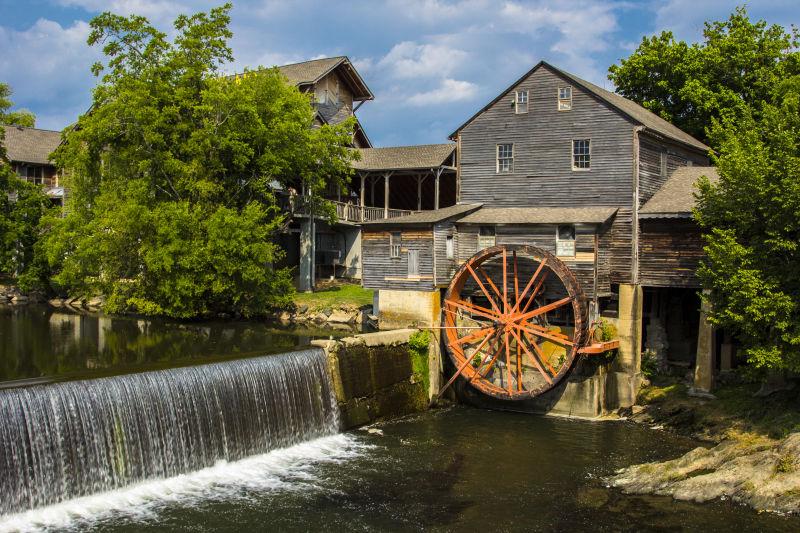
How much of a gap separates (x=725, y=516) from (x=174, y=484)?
11.3 metres

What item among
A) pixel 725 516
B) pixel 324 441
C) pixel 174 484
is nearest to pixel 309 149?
pixel 324 441

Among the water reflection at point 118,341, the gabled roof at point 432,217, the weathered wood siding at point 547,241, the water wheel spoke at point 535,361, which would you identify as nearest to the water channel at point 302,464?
the water reflection at point 118,341

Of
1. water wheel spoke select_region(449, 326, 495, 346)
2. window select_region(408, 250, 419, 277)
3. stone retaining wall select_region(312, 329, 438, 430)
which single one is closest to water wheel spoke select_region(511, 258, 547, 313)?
water wheel spoke select_region(449, 326, 495, 346)

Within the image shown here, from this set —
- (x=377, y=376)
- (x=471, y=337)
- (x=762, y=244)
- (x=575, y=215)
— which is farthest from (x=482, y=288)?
(x=762, y=244)

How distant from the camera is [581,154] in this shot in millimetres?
25797

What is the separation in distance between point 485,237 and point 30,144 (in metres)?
39.0

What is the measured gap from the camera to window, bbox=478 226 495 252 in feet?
85.5

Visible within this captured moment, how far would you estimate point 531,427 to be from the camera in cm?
2173

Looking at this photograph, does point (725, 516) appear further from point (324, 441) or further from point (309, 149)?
point (309, 149)

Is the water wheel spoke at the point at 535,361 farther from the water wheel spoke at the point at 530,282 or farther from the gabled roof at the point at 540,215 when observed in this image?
the gabled roof at the point at 540,215

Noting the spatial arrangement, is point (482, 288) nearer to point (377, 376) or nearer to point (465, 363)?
point (465, 363)

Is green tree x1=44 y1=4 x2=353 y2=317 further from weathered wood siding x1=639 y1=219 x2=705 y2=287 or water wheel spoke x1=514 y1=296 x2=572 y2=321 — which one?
weathered wood siding x1=639 y1=219 x2=705 y2=287

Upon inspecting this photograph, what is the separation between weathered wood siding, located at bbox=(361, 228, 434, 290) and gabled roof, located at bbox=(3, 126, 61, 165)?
1182 inches

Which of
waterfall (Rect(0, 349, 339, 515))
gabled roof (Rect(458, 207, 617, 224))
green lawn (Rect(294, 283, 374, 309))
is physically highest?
gabled roof (Rect(458, 207, 617, 224))
